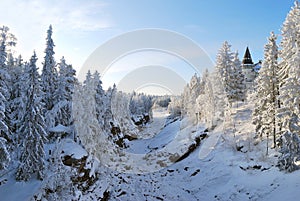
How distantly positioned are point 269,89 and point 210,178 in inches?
506

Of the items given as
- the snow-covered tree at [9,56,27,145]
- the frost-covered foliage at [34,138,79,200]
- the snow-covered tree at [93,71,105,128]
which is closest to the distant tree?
the frost-covered foliage at [34,138,79,200]

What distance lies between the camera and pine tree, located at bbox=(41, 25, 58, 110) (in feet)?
106

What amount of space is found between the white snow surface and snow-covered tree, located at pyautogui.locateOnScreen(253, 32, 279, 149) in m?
2.68

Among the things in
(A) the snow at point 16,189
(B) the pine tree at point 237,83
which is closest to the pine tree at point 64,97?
(A) the snow at point 16,189

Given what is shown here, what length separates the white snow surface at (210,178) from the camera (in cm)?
2145

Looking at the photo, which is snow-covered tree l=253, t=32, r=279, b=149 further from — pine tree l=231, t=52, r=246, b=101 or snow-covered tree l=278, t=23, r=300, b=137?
pine tree l=231, t=52, r=246, b=101

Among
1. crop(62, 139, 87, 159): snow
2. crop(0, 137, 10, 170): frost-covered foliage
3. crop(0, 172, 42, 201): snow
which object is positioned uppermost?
crop(0, 137, 10, 170): frost-covered foliage

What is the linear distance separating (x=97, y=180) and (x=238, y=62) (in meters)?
37.8

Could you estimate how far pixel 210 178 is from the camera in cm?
2897

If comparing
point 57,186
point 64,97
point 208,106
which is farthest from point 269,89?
point 64,97

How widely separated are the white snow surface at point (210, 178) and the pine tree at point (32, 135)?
48.3 inches

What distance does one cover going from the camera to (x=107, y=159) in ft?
117

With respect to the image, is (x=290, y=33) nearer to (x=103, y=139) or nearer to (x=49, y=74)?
(x=103, y=139)

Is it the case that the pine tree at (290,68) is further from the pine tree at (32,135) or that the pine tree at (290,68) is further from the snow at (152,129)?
the snow at (152,129)
